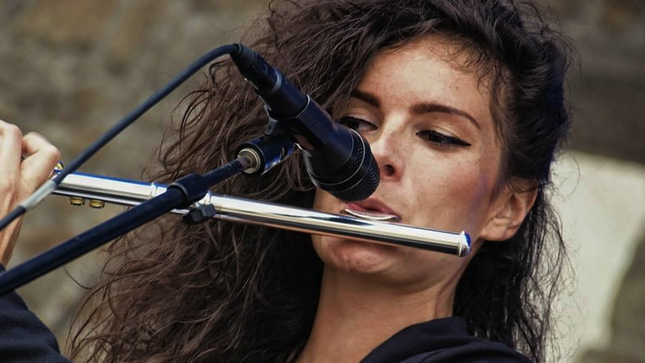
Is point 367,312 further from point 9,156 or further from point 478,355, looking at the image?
point 9,156

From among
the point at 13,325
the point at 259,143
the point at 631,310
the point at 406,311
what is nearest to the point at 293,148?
the point at 259,143

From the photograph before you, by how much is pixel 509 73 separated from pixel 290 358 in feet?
2.45

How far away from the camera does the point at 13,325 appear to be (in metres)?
2.14

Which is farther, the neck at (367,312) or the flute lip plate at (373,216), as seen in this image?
the neck at (367,312)

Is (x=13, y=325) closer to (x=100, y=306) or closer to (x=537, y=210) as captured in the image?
(x=100, y=306)

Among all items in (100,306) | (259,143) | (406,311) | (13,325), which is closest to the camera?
(259,143)

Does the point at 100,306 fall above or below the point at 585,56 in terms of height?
below

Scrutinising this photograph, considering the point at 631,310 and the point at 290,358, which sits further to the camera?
the point at 631,310

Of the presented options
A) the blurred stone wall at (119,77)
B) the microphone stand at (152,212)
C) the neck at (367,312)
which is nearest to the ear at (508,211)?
the neck at (367,312)

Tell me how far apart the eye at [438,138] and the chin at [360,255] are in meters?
0.22

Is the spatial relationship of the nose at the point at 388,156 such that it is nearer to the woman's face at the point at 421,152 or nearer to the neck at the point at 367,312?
the woman's face at the point at 421,152

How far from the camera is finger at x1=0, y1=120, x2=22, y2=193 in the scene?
204cm

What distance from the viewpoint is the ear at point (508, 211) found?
2656mm

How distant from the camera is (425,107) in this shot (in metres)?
2.47
